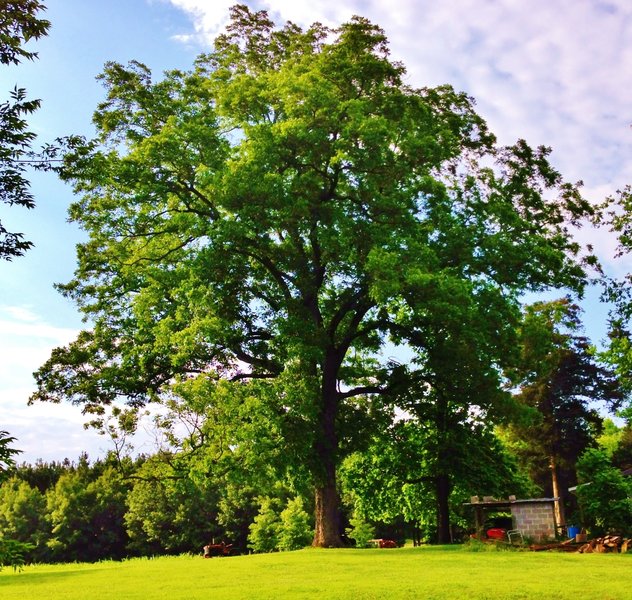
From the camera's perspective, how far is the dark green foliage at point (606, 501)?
29094 millimetres

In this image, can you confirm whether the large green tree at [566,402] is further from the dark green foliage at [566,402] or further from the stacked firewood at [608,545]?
the stacked firewood at [608,545]

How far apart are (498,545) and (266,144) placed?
18905mm

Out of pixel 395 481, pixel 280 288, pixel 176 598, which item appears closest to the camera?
pixel 176 598

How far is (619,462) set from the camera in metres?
63.4

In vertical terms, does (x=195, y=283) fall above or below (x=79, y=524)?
above

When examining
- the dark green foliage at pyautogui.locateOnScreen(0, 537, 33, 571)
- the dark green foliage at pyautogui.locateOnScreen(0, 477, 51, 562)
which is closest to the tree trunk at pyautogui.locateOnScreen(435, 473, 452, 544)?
the dark green foliage at pyautogui.locateOnScreen(0, 537, 33, 571)

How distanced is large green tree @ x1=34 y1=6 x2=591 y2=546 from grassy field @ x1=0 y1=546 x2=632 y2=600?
6.05m

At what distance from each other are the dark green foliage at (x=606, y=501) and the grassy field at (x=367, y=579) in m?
7.81

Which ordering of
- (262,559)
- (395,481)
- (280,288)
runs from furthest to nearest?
(395,481) → (280,288) → (262,559)

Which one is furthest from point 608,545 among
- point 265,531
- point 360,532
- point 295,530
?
point 265,531

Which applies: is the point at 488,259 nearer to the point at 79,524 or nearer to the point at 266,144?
the point at 266,144

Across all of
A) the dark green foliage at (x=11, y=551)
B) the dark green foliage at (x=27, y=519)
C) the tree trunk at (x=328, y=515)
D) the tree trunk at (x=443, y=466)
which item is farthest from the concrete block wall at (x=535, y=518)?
the dark green foliage at (x=27, y=519)

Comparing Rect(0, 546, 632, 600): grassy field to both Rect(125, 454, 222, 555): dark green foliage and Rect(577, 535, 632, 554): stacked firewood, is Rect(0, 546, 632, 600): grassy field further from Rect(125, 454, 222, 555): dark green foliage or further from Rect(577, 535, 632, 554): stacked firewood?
Rect(125, 454, 222, 555): dark green foliage

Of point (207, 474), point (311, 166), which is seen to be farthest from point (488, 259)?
point (207, 474)
